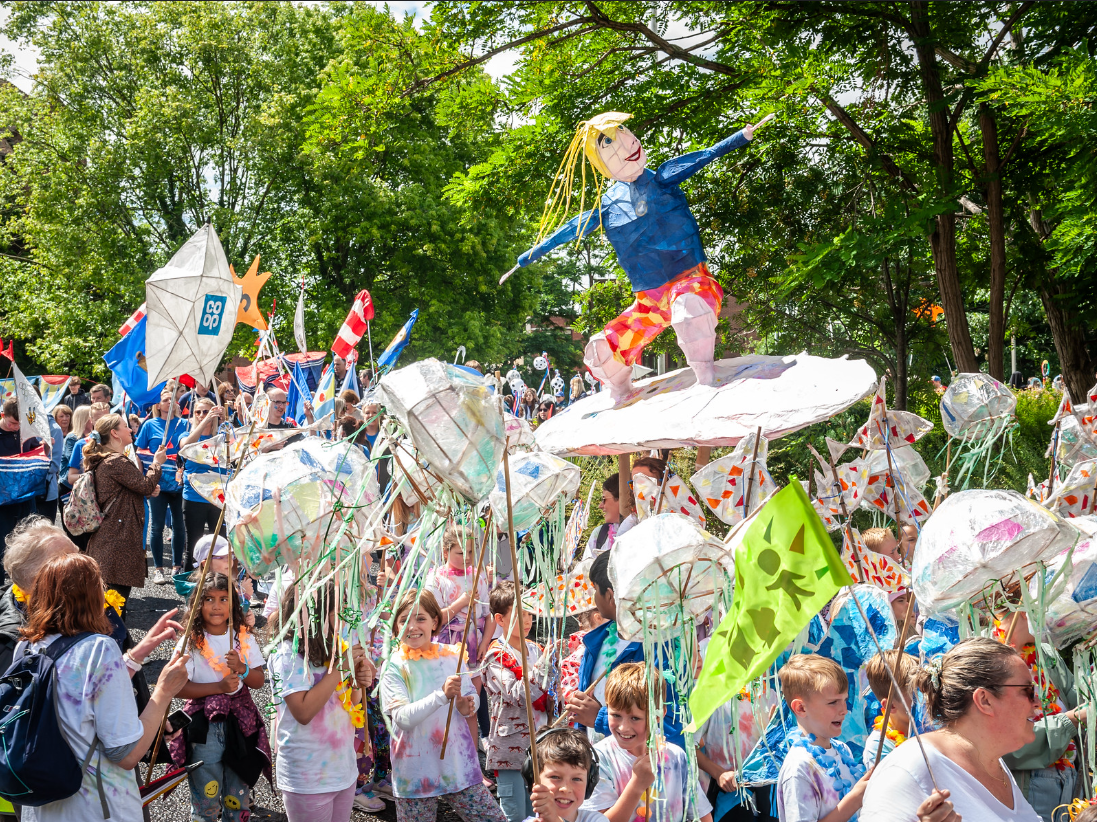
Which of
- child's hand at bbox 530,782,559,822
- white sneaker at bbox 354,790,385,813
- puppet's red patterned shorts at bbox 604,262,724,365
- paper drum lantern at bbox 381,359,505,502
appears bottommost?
white sneaker at bbox 354,790,385,813

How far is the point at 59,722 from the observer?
8.61 feet

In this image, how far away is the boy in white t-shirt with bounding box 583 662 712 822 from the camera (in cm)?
298

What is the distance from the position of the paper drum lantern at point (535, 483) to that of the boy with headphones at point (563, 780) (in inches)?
52.9

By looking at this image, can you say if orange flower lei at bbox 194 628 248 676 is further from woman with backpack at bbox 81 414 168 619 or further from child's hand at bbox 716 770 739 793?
woman with backpack at bbox 81 414 168 619

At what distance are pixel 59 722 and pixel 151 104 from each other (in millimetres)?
19861

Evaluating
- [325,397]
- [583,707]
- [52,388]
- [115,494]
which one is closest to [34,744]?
[583,707]

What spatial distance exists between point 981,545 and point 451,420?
1.57 meters

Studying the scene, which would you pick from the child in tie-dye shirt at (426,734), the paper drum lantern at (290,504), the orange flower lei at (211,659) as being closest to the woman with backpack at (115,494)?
the orange flower lei at (211,659)

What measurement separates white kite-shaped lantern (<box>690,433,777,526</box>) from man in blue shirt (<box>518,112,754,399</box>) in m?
0.58

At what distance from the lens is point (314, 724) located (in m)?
3.48

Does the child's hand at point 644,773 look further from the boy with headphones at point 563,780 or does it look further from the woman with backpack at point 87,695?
the woman with backpack at point 87,695

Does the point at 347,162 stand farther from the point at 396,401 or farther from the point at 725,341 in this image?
the point at 396,401

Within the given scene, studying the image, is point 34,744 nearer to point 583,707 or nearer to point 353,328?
point 583,707

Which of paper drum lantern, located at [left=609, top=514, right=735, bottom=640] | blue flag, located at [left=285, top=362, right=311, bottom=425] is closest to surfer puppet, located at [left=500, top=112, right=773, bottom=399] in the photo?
paper drum lantern, located at [left=609, top=514, right=735, bottom=640]
